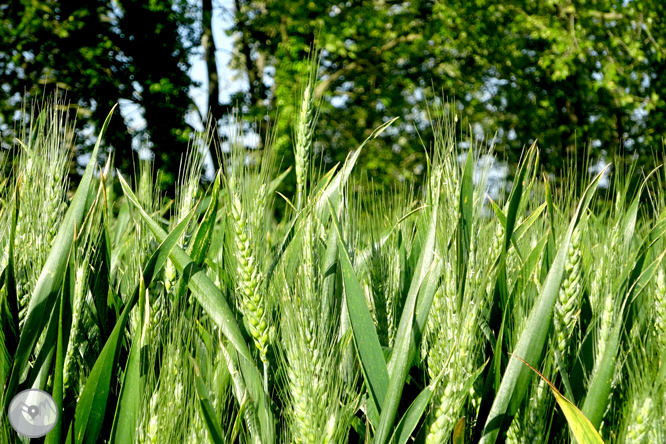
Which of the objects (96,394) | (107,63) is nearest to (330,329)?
(96,394)

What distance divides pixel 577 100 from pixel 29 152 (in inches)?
384

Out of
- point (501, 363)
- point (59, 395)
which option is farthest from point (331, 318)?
point (59, 395)

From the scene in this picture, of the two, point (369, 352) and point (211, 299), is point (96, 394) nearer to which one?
point (211, 299)

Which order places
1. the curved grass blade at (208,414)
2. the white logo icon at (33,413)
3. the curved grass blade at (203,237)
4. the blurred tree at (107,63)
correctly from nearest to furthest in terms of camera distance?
the curved grass blade at (208,414) → the white logo icon at (33,413) → the curved grass blade at (203,237) → the blurred tree at (107,63)

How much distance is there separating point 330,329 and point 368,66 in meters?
8.39

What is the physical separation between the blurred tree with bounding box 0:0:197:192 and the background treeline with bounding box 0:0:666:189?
20 mm

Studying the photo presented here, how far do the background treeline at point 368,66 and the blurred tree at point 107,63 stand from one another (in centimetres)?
2

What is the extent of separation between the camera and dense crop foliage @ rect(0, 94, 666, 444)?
787 millimetres

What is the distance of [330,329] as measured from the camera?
3.12ft

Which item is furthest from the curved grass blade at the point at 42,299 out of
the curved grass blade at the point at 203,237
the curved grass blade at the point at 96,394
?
the curved grass blade at the point at 203,237

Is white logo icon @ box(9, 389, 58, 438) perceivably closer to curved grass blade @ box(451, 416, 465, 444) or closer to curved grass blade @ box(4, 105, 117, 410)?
curved grass blade @ box(4, 105, 117, 410)

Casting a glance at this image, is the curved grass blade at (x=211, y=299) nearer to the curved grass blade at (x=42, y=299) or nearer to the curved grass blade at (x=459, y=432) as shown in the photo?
the curved grass blade at (x=42, y=299)

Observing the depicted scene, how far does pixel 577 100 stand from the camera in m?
9.35

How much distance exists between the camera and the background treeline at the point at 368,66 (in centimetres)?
738
